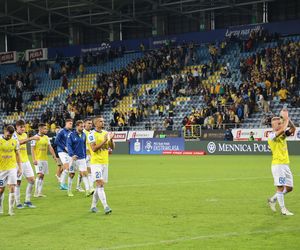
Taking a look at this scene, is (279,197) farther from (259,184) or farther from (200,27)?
(200,27)

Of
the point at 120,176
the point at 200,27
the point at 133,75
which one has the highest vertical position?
the point at 200,27

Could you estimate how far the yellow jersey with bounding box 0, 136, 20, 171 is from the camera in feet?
51.5

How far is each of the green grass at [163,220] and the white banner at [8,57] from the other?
48691 millimetres

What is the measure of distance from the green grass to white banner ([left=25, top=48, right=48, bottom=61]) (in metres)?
46.0

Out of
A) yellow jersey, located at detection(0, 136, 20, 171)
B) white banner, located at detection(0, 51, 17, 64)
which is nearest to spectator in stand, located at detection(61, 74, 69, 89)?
white banner, located at detection(0, 51, 17, 64)

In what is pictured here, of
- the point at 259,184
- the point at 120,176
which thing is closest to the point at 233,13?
the point at 120,176

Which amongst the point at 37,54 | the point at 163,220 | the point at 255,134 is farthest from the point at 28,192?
the point at 37,54

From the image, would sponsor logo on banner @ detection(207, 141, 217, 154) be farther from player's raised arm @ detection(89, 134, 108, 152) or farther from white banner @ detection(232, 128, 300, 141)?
player's raised arm @ detection(89, 134, 108, 152)

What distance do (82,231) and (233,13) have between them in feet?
161

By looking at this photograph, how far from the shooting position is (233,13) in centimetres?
5988

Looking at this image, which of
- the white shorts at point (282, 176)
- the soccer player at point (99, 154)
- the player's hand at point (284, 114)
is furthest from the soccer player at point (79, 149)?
the player's hand at point (284, 114)

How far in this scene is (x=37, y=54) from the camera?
6881cm

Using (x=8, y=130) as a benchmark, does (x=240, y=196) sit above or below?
below

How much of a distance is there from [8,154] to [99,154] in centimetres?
208
